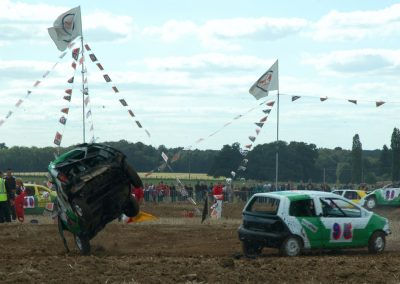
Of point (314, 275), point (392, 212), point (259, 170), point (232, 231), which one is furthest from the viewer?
point (259, 170)

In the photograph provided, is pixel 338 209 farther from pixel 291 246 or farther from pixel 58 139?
pixel 58 139

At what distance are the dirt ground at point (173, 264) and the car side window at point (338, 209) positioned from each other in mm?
876

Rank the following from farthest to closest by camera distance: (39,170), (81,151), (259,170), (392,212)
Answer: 1. (259,170)
2. (39,170)
3. (392,212)
4. (81,151)

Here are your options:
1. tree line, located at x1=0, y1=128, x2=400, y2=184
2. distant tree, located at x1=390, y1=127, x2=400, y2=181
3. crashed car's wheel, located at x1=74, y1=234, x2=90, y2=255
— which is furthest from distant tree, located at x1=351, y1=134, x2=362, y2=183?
crashed car's wheel, located at x1=74, y1=234, x2=90, y2=255

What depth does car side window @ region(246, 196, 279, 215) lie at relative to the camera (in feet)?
57.2

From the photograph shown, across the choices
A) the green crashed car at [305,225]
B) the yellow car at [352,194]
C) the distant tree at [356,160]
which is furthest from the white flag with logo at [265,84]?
the distant tree at [356,160]

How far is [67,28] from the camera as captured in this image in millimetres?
30828

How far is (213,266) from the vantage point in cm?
1375

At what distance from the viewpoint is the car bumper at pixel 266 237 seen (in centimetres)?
1700

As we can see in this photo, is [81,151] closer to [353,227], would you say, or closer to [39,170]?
[353,227]

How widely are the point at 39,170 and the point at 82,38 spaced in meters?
37.8

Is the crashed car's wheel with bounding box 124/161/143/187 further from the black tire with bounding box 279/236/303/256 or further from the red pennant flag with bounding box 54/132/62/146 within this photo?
the red pennant flag with bounding box 54/132/62/146

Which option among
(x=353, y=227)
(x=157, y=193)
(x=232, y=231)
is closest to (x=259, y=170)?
(x=157, y=193)

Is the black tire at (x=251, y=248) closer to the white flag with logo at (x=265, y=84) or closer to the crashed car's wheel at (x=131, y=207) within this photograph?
the crashed car's wheel at (x=131, y=207)
